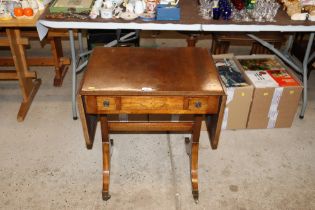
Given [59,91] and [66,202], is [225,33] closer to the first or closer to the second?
[59,91]

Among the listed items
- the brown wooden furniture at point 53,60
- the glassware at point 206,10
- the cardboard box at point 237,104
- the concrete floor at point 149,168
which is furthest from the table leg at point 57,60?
the cardboard box at point 237,104

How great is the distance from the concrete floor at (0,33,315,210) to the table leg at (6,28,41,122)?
7cm

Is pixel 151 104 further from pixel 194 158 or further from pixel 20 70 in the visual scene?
pixel 20 70

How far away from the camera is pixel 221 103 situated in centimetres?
196

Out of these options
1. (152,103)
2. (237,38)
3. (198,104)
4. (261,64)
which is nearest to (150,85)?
(152,103)

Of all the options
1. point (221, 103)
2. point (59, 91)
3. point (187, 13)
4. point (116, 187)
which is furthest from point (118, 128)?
point (59, 91)

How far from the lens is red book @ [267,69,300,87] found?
278 centimetres

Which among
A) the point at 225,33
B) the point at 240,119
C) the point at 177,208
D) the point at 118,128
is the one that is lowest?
the point at 177,208

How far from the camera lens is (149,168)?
2564 millimetres

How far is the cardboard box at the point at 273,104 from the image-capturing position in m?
2.75

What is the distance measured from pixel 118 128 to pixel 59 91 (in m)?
1.32

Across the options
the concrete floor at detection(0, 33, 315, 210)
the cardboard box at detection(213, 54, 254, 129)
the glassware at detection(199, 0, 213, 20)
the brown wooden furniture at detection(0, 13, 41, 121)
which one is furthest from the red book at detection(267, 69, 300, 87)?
the brown wooden furniture at detection(0, 13, 41, 121)

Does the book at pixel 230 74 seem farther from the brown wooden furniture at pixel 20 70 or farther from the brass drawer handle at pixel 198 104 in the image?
the brown wooden furniture at pixel 20 70

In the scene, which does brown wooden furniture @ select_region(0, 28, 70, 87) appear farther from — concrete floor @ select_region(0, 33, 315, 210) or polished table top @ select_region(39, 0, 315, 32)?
polished table top @ select_region(39, 0, 315, 32)
